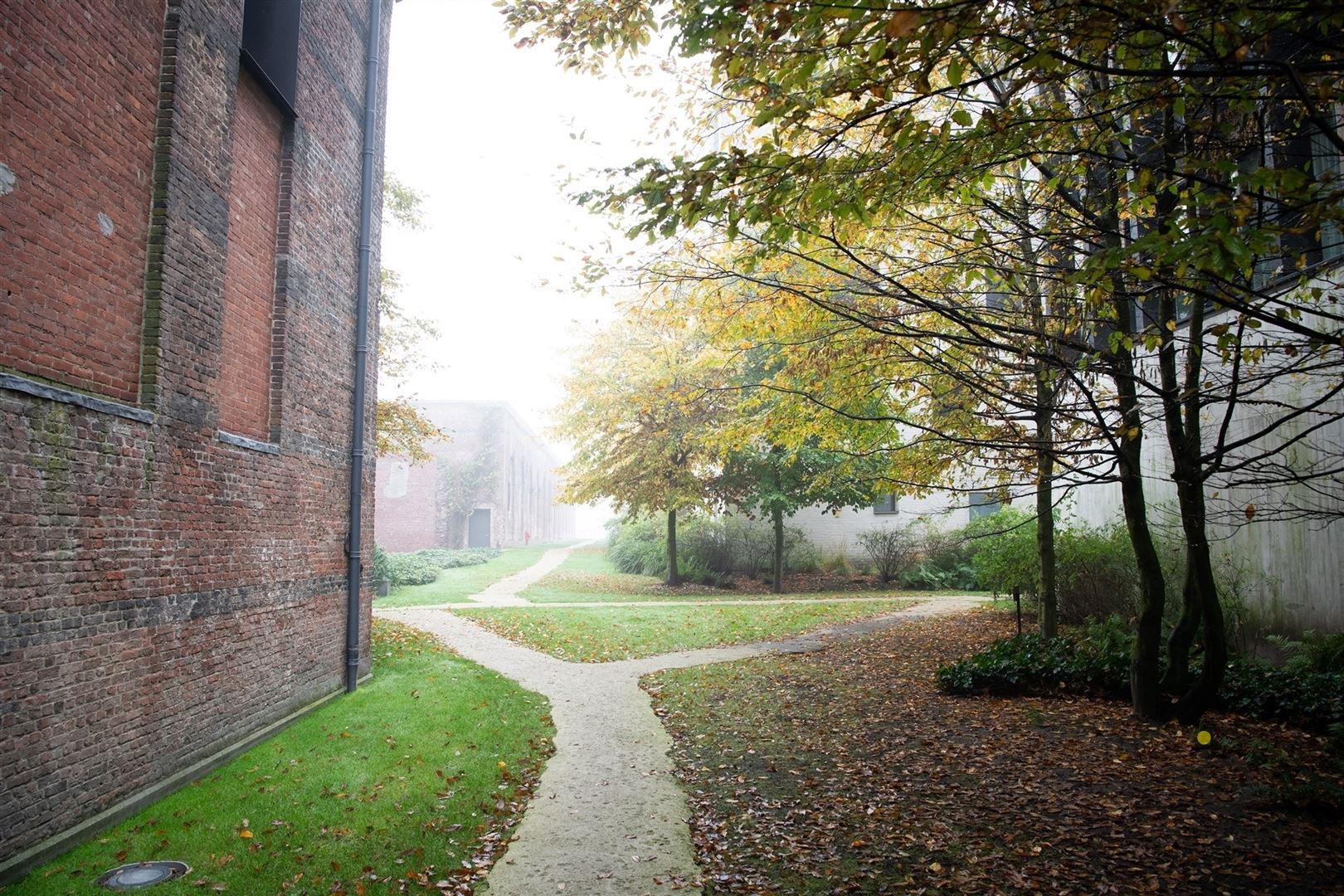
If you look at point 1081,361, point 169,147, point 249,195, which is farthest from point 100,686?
point 1081,361

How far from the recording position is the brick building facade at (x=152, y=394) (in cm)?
454

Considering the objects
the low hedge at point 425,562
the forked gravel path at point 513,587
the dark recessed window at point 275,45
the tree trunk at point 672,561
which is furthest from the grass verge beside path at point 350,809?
the tree trunk at point 672,561

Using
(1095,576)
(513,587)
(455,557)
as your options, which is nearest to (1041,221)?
(1095,576)

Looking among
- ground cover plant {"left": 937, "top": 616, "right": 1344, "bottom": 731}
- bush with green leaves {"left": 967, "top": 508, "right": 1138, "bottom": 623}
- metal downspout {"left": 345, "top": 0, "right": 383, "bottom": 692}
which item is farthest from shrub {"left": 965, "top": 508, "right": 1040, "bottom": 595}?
metal downspout {"left": 345, "top": 0, "right": 383, "bottom": 692}

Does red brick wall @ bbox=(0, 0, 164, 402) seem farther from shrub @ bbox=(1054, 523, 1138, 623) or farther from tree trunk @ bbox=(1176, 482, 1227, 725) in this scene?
shrub @ bbox=(1054, 523, 1138, 623)

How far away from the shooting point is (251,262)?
24.4ft

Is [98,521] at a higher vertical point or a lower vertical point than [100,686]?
higher

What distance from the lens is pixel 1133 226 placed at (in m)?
10.7

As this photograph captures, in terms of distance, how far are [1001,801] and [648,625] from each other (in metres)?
10.2

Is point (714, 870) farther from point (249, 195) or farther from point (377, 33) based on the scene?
point (377, 33)

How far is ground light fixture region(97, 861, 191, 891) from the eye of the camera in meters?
4.39

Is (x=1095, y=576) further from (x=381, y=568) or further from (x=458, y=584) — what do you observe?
(x=458, y=584)

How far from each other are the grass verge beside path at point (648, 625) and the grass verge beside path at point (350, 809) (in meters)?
4.22

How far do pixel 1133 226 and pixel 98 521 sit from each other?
1234cm
